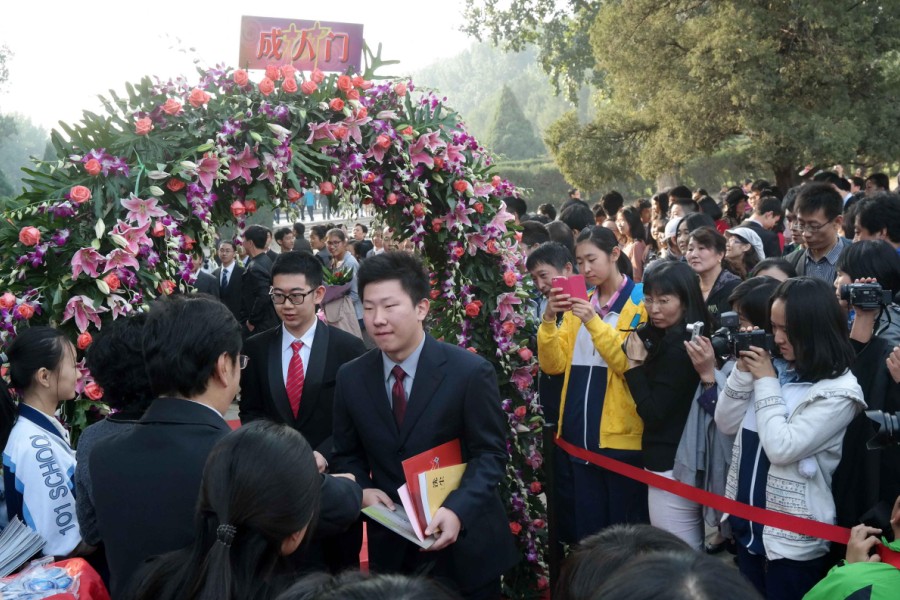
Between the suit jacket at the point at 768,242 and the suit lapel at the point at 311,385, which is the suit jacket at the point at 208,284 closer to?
the suit jacket at the point at 768,242

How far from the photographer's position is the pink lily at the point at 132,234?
12.3ft

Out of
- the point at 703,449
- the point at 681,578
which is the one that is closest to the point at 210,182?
the point at 703,449

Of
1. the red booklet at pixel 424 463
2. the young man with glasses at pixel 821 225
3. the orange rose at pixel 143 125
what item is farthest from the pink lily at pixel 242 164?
the young man with glasses at pixel 821 225

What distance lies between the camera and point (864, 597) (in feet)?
6.88

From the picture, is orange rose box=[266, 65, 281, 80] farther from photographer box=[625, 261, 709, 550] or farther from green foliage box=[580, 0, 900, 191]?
green foliage box=[580, 0, 900, 191]

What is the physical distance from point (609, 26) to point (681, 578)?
14351 millimetres

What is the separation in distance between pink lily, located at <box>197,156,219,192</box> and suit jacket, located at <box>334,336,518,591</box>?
1258mm

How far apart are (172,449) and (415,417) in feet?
3.58

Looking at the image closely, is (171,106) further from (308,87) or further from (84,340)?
(84,340)

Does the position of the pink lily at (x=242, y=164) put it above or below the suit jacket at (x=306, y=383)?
above

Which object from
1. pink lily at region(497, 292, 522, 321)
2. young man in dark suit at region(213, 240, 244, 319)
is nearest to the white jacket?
pink lily at region(497, 292, 522, 321)

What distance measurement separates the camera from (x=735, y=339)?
339 centimetres

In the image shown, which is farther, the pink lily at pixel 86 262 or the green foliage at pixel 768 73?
the green foliage at pixel 768 73

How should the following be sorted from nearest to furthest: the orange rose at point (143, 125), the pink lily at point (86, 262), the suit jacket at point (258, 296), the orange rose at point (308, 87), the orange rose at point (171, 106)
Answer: the pink lily at point (86, 262) < the orange rose at point (143, 125) < the orange rose at point (171, 106) < the orange rose at point (308, 87) < the suit jacket at point (258, 296)
